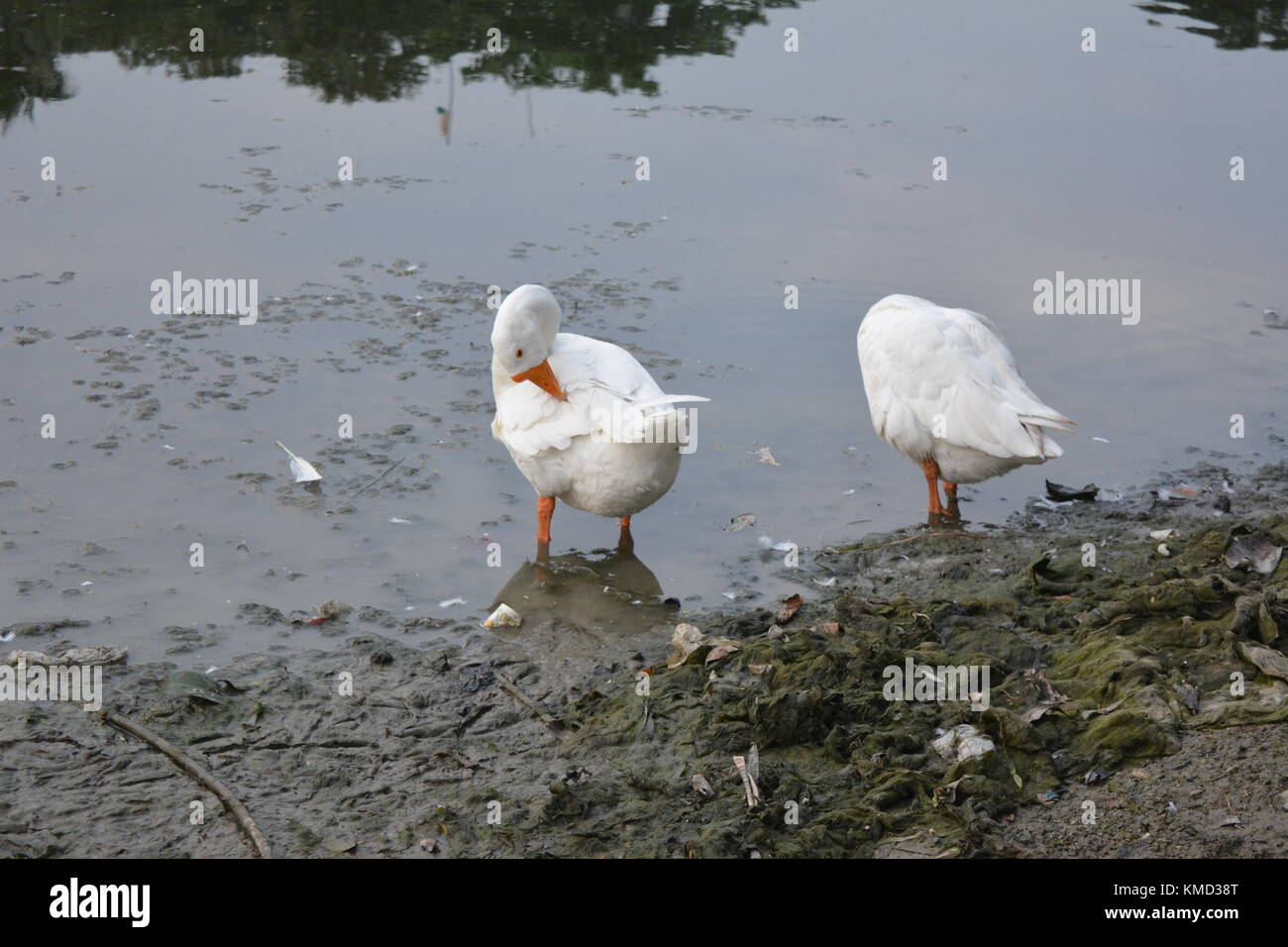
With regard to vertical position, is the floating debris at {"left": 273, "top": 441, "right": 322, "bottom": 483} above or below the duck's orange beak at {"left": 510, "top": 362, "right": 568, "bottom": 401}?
below

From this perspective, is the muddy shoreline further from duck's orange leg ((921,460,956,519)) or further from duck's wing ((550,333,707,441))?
duck's orange leg ((921,460,956,519))

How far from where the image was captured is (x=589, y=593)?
6.93 meters

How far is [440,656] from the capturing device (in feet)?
19.3

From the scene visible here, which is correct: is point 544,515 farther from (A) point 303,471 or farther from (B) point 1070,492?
(B) point 1070,492

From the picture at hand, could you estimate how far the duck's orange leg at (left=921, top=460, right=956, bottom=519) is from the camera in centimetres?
788

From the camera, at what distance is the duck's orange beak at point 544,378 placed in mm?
6937

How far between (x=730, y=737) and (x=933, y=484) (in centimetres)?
360

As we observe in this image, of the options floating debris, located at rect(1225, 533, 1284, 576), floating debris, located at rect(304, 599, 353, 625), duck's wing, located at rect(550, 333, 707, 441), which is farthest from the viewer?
duck's wing, located at rect(550, 333, 707, 441)

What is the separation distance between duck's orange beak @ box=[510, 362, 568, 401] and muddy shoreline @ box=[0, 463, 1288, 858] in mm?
1289

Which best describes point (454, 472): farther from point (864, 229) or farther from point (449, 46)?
point (449, 46)

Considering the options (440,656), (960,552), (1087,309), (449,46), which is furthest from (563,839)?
(449,46)

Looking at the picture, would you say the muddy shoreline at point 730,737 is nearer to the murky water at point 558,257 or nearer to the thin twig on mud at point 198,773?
the thin twig on mud at point 198,773

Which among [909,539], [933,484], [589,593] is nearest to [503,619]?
[589,593]

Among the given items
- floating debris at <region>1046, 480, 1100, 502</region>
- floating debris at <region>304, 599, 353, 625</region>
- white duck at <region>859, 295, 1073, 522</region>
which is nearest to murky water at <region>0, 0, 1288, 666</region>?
floating debris at <region>304, 599, 353, 625</region>
